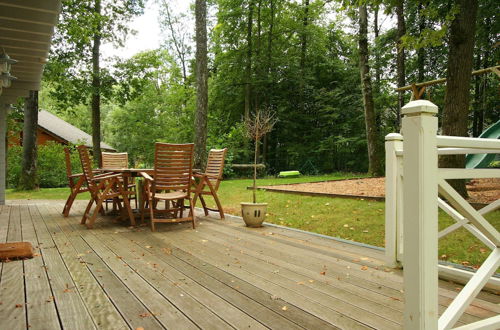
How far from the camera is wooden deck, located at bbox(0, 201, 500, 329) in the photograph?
191cm

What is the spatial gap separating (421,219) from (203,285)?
1.67m

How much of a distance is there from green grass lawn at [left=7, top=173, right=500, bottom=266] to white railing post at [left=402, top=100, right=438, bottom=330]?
2239mm

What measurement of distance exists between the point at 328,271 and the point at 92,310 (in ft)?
5.64

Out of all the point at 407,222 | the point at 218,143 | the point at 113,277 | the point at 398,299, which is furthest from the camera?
the point at 218,143

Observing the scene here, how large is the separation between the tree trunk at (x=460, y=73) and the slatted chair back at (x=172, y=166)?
12.9 feet

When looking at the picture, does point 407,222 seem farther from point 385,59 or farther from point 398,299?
point 385,59

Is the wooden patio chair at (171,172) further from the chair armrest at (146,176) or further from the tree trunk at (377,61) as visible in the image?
the tree trunk at (377,61)

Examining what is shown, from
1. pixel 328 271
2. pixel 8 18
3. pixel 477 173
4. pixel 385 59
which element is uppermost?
pixel 385 59

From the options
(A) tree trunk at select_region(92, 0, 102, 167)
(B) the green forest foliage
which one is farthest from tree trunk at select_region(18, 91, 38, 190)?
(B) the green forest foliage

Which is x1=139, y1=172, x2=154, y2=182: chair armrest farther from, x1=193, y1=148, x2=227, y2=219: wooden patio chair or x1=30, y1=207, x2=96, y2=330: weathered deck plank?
x1=30, y1=207, x2=96, y2=330: weathered deck plank

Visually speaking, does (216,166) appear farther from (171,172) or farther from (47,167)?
(47,167)

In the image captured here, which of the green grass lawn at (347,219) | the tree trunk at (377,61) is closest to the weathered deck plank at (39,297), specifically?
the green grass lawn at (347,219)

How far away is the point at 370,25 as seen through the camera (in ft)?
62.1

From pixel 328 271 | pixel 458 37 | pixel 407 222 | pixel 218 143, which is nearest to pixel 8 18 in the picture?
pixel 328 271
